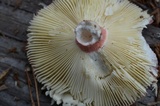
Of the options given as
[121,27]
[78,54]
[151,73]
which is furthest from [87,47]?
[151,73]

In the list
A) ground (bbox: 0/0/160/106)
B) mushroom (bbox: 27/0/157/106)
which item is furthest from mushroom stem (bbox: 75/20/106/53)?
ground (bbox: 0/0/160/106)

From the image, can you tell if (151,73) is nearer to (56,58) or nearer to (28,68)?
(56,58)

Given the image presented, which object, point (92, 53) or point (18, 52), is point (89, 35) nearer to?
point (92, 53)

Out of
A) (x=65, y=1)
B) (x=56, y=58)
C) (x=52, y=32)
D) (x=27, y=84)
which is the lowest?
(x=27, y=84)

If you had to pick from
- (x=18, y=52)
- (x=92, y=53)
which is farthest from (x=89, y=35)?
(x=18, y=52)

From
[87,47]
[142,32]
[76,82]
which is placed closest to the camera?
[87,47]

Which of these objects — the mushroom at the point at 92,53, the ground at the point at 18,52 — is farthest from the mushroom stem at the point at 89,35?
the ground at the point at 18,52

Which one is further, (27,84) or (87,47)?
(27,84)
